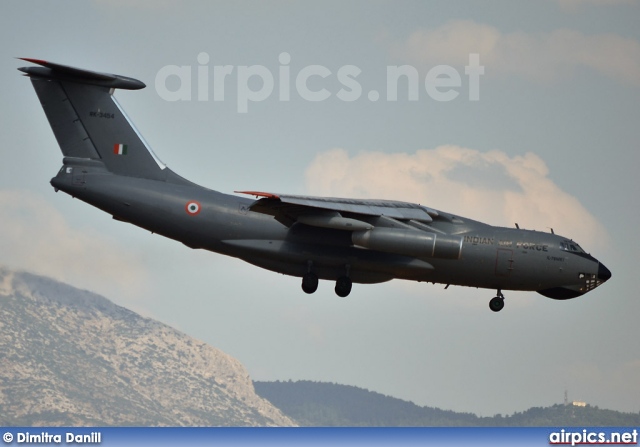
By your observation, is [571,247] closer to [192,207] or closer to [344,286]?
[344,286]

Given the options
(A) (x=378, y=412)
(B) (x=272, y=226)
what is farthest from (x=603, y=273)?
(A) (x=378, y=412)

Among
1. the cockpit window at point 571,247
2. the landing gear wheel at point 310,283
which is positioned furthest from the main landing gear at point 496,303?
the landing gear wheel at point 310,283

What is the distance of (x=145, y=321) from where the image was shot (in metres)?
121

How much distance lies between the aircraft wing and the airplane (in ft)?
0.22

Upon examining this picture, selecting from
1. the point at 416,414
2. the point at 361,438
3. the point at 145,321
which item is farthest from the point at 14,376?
the point at 361,438

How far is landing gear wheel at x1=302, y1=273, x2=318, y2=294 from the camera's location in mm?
34188

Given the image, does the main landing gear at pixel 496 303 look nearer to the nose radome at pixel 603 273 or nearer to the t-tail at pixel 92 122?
the nose radome at pixel 603 273

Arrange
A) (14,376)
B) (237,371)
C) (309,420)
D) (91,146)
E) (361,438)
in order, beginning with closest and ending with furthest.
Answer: (91,146), (361,438), (14,376), (309,420), (237,371)

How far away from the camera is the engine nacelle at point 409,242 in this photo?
32.8m

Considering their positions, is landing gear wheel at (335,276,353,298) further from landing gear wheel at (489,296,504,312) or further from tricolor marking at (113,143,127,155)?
tricolor marking at (113,143,127,155)

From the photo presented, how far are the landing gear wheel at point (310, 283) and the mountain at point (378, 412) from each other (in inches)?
2024

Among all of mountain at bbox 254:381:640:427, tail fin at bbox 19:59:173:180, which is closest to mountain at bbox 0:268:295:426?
mountain at bbox 254:381:640:427

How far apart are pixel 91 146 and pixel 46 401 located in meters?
72.1

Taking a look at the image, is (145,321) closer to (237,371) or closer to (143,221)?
(237,371)
